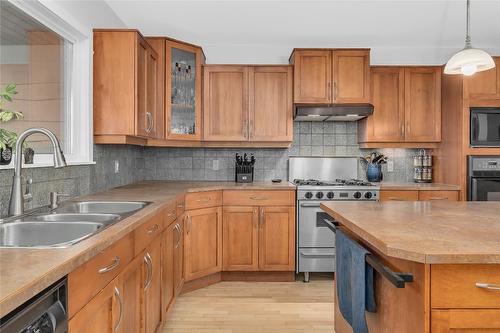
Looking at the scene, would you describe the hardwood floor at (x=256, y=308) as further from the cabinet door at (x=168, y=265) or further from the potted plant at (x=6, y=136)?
the potted plant at (x=6, y=136)

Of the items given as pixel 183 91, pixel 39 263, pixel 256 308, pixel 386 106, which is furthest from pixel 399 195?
pixel 39 263

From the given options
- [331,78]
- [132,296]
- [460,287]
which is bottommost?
[132,296]

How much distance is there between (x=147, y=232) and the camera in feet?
6.52

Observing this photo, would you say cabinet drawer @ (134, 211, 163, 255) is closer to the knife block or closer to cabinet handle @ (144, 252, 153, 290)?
cabinet handle @ (144, 252, 153, 290)

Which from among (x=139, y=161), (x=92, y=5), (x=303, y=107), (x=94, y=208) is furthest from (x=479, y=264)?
(x=139, y=161)

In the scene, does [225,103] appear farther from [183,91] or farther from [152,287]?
[152,287]

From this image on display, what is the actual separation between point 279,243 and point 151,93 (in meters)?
1.86

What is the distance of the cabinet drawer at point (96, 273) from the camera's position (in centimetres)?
113

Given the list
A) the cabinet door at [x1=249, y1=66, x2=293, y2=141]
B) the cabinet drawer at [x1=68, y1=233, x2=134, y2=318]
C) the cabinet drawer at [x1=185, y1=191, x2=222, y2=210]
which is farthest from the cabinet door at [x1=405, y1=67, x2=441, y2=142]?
the cabinet drawer at [x1=68, y1=233, x2=134, y2=318]

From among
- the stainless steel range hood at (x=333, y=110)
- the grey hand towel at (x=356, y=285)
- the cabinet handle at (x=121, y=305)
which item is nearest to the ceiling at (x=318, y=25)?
the stainless steel range hood at (x=333, y=110)

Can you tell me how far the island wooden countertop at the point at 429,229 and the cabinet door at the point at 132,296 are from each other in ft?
3.38

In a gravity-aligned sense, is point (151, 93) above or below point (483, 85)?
below

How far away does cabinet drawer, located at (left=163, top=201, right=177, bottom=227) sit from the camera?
8.21 ft

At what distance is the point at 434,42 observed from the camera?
4133 millimetres
